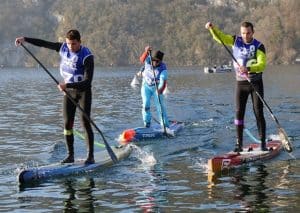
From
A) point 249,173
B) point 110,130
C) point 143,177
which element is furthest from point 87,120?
point 110,130

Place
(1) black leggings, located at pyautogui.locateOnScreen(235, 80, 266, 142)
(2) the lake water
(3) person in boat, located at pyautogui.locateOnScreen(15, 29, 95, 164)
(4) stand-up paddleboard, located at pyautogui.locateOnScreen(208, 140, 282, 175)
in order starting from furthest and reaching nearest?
(1) black leggings, located at pyautogui.locateOnScreen(235, 80, 266, 142) < (4) stand-up paddleboard, located at pyautogui.locateOnScreen(208, 140, 282, 175) < (3) person in boat, located at pyautogui.locateOnScreen(15, 29, 95, 164) < (2) the lake water

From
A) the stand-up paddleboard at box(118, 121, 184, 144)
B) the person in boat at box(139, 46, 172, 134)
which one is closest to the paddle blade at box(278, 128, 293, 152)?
the stand-up paddleboard at box(118, 121, 184, 144)

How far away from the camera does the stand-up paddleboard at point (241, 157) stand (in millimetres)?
14617

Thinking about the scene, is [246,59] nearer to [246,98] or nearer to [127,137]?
[246,98]

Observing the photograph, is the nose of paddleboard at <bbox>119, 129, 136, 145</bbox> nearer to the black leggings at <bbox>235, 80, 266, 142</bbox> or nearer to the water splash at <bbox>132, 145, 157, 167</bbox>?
the water splash at <bbox>132, 145, 157, 167</bbox>

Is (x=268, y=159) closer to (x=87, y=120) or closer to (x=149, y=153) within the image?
(x=149, y=153)

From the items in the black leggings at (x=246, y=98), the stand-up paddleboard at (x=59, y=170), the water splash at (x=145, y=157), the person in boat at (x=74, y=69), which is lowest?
the water splash at (x=145, y=157)

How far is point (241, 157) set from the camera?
15.4 meters

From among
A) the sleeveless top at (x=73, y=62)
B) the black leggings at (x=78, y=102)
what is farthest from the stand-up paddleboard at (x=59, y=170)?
the sleeveless top at (x=73, y=62)

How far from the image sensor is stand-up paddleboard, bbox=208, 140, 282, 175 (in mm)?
14617

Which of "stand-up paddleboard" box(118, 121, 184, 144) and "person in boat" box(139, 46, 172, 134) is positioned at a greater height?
"person in boat" box(139, 46, 172, 134)

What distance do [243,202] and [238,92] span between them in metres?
4.70

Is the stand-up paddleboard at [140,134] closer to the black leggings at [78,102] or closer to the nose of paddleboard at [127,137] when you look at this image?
the nose of paddleboard at [127,137]

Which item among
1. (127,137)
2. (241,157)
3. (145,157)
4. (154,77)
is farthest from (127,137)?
(241,157)
